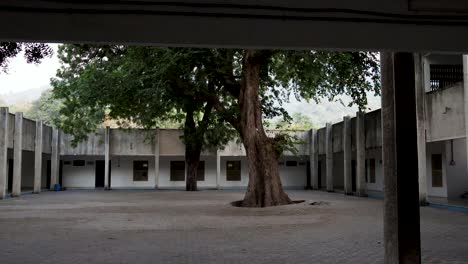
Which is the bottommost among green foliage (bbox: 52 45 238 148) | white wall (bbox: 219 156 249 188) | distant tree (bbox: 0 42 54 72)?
white wall (bbox: 219 156 249 188)

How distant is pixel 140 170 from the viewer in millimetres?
40156

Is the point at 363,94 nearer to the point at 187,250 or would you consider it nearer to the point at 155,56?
the point at 155,56

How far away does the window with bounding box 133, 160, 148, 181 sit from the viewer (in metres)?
40.0

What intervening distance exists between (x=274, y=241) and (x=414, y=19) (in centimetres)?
679

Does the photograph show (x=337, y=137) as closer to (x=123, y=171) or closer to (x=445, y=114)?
(x=445, y=114)

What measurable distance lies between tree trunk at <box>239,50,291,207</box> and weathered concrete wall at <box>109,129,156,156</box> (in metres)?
16.4

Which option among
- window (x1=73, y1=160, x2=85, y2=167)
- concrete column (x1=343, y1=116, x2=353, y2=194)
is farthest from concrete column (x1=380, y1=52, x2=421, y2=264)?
window (x1=73, y1=160, x2=85, y2=167)

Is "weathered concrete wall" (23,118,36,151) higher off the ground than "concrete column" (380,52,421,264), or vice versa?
"weathered concrete wall" (23,118,36,151)

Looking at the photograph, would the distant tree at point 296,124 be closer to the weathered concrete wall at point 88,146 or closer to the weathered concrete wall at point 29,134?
the weathered concrete wall at point 88,146

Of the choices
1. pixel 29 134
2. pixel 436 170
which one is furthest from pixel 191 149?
pixel 436 170

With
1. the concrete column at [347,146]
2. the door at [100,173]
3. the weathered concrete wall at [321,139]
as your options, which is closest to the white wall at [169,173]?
the door at [100,173]

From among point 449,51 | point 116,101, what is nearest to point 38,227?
point 116,101

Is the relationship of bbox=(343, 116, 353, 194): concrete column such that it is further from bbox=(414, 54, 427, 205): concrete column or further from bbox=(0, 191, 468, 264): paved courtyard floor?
bbox=(0, 191, 468, 264): paved courtyard floor

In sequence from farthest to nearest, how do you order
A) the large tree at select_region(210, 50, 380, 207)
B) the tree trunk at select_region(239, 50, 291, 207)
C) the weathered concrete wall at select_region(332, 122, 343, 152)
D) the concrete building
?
the weathered concrete wall at select_region(332, 122, 343, 152)
the concrete building
the tree trunk at select_region(239, 50, 291, 207)
the large tree at select_region(210, 50, 380, 207)
